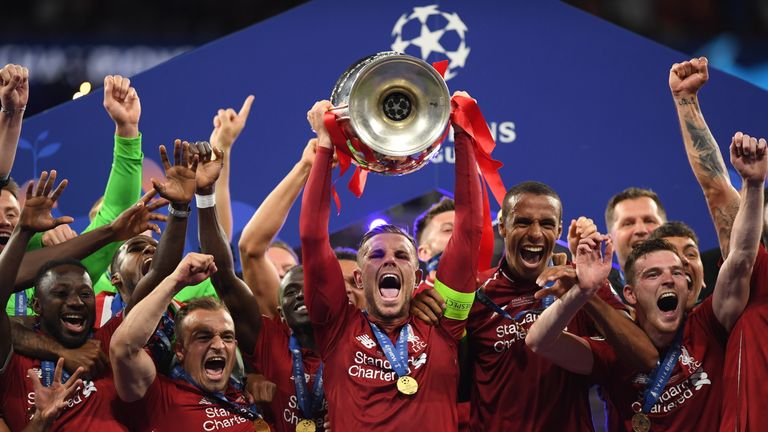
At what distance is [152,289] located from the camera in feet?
11.8

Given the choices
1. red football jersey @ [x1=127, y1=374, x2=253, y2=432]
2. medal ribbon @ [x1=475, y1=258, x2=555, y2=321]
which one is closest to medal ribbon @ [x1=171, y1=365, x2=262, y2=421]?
red football jersey @ [x1=127, y1=374, x2=253, y2=432]

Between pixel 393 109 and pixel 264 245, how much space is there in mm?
1031

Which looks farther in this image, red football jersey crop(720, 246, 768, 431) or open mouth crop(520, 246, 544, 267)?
open mouth crop(520, 246, 544, 267)

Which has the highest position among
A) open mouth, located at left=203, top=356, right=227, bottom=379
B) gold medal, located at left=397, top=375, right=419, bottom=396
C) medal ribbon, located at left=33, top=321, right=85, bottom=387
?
open mouth, located at left=203, top=356, right=227, bottom=379

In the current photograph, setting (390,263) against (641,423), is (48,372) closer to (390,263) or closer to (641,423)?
(390,263)

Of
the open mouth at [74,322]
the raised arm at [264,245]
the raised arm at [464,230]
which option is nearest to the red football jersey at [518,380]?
the raised arm at [464,230]

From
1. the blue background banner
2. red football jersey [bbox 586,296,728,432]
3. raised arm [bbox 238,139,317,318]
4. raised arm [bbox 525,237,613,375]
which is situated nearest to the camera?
raised arm [bbox 525,237,613,375]

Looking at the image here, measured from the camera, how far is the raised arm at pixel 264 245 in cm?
409

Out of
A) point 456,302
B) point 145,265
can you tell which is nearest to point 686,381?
point 456,302

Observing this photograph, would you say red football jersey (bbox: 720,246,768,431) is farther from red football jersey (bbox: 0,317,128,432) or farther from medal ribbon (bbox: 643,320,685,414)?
red football jersey (bbox: 0,317,128,432)

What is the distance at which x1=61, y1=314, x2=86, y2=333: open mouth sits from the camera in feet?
11.7

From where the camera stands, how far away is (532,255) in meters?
3.66

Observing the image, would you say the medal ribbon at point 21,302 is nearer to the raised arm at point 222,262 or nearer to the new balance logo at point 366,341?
the raised arm at point 222,262

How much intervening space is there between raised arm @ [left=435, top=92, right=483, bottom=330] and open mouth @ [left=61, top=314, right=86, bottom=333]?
1.21 metres
